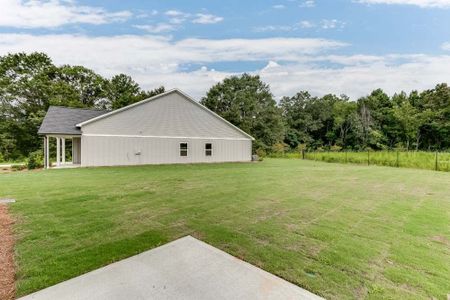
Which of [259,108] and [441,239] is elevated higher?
[259,108]

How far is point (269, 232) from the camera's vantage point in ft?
12.6

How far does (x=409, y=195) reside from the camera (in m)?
6.87

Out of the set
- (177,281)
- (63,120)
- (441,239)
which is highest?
(63,120)

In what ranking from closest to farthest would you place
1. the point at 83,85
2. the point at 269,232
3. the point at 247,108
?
the point at 269,232 → the point at 83,85 → the point at 247,108

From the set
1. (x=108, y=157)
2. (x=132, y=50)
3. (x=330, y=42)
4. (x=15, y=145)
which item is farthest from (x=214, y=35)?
(x=15, y=145)

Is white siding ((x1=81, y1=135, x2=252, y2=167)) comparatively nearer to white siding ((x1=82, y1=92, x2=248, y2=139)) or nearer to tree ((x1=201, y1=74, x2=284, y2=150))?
white siding ((x1=82, y1=92, x2=248, y2=139))

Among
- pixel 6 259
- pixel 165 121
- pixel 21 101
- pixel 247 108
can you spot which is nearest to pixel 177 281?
pixel 6 259

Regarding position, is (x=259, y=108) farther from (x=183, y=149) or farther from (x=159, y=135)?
(x=159, y=135)

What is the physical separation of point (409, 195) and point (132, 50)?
17702 mm

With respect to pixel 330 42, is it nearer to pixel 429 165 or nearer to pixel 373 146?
pixel 429 165

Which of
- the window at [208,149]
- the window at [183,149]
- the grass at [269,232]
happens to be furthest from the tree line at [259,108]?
the grass at [269,232]

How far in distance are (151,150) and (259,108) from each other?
16119 millimetres

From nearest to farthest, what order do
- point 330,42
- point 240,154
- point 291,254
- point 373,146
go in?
point 291,254
point 330,42
point 240,154
point 373,146

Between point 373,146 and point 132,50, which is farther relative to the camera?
point 373,146
